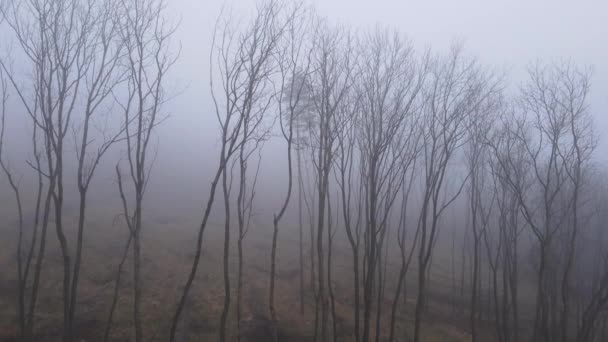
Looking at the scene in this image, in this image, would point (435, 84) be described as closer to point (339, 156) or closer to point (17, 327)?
point (339, 156)

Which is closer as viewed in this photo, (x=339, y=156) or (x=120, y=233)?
(x=339, y=156)

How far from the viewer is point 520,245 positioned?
1110 inches

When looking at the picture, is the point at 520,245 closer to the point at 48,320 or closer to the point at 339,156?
the point at 339,156

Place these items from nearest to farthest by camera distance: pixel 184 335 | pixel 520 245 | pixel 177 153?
pixel 184 335 → pixel 520 245 → pixel 177 153

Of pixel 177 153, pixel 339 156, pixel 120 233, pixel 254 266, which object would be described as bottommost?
pixel 254 266

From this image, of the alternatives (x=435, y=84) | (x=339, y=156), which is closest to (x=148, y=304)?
(x=339, y=156)

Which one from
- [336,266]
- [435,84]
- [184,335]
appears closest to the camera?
[435,84]

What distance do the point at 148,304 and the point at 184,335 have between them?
2931 mm

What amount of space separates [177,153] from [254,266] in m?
32.7

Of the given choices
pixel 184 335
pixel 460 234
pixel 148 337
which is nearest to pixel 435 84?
pixel 184 335

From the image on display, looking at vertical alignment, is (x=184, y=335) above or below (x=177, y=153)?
Answer: below

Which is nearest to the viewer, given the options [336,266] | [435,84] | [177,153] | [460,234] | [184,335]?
[435,84]

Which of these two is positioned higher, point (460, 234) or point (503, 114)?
point (503, 114)

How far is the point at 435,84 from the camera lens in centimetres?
964
